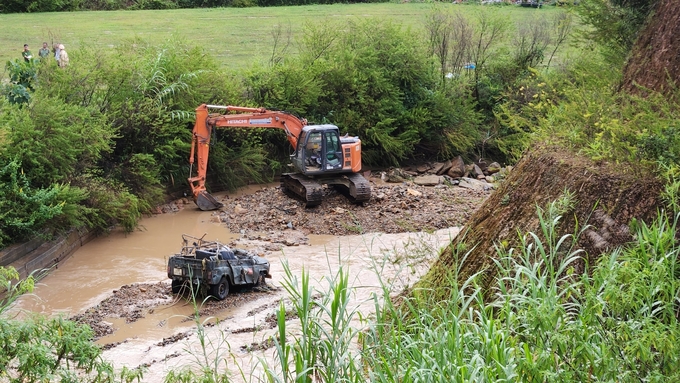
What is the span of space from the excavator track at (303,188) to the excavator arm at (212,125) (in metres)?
0.87

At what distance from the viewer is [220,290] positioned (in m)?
13.1

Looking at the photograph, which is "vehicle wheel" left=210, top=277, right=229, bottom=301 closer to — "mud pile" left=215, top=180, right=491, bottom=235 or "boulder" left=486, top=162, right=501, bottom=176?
"mud pile" left=215, top=180, right=491, bottom=235

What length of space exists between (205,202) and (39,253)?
512 cm

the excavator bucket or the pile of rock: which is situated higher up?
the excavator bucket

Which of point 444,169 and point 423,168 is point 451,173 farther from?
point 423,168

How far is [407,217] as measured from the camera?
18.2 meters

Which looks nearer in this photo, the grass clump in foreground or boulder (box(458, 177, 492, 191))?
the grass clump in foreground

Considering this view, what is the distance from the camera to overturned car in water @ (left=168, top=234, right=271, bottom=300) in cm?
1269

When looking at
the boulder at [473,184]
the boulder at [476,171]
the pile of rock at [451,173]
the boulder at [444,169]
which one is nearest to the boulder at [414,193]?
the pile of rock at [451,173]

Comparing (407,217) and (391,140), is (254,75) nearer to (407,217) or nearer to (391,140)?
(391,140)

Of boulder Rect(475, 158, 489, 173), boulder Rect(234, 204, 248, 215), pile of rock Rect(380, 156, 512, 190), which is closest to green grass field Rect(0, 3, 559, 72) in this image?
boulder Rect(475, 158, 489, 173)

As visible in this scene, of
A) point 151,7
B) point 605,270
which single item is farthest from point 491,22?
point 151,7

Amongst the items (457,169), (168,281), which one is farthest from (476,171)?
(168,281)

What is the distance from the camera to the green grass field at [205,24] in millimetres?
34812
